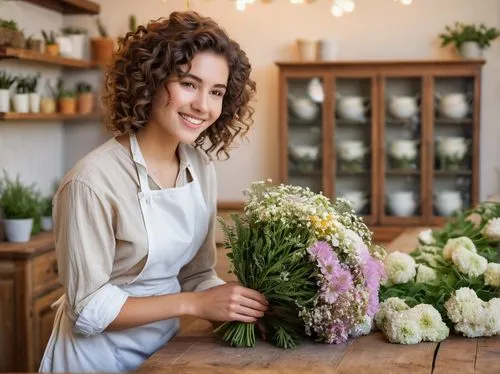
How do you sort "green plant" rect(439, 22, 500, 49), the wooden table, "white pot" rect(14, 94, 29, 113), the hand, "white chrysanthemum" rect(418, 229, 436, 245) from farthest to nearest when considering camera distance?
"green plant" rect(439, 22, 500, 49)
"white pot" rect(14, 94, 29, 113)
"white chrysanthemum" rect(418, 229, 436, 245)
the hand
the wooden table

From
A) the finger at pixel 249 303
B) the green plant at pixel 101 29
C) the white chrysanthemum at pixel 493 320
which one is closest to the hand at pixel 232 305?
the finger at pixel 249 303

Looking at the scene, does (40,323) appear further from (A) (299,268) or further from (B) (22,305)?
(A) (299,268)

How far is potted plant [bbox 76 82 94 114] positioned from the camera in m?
5.89

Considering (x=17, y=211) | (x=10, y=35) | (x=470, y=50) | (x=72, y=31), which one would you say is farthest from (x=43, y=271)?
(x=470, y=50)

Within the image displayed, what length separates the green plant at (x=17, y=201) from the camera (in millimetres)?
4676

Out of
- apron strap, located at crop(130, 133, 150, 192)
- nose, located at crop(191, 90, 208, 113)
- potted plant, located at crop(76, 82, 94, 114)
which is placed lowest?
apron strap, located at crop(130, 133, 150, 192)

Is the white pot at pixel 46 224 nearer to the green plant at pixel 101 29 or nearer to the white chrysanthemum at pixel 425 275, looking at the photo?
the green plant at pixel 101 29

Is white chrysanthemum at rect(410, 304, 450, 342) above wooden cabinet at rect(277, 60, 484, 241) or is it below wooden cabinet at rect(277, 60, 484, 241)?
below

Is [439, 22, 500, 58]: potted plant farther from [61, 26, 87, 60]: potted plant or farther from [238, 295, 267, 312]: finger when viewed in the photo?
[238, 295, 267, 312]: finger

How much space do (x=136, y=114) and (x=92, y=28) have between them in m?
4.56

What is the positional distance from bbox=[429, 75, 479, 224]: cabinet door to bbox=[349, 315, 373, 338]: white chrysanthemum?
12.8 ft

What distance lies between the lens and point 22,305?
14.3ft

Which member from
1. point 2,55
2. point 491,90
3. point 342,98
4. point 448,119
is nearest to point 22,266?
point 2,55

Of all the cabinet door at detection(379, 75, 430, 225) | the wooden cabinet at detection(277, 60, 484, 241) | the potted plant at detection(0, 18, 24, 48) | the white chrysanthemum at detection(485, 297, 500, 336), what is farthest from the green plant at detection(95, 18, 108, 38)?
the white chrysanthemum at detection(485, 297, 500, 336)
